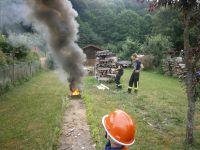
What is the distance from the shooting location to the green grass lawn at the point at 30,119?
7207 millimetres

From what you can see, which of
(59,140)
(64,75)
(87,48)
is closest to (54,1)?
(64,75)

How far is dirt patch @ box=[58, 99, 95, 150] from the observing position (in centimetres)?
701

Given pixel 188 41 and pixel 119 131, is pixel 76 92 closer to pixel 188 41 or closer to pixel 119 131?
pixel 188 41

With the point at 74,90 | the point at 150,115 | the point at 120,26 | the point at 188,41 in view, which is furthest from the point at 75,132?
the point at 120,26

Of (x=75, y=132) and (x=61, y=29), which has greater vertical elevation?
(x=61, y=29)

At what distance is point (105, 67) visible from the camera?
70.4 feet

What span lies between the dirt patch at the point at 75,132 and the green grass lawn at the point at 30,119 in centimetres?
23

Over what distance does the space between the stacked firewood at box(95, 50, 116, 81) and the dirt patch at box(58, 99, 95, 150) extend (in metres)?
9.25

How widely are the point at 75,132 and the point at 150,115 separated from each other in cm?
320

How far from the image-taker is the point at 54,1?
12.5m

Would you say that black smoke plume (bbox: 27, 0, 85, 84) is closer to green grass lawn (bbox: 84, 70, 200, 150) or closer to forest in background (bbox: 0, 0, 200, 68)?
green grass lawn (bbox: 84, 70, 200, 150)

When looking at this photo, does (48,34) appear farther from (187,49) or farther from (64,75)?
(187,49)

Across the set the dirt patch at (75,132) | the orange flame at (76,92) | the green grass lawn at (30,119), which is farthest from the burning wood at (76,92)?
the dirt patch at (75,132)

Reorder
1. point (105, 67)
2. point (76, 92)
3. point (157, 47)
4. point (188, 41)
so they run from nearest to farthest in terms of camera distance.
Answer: point (188, 41), point (76, 92), point (105, 67), point (157, 47)
